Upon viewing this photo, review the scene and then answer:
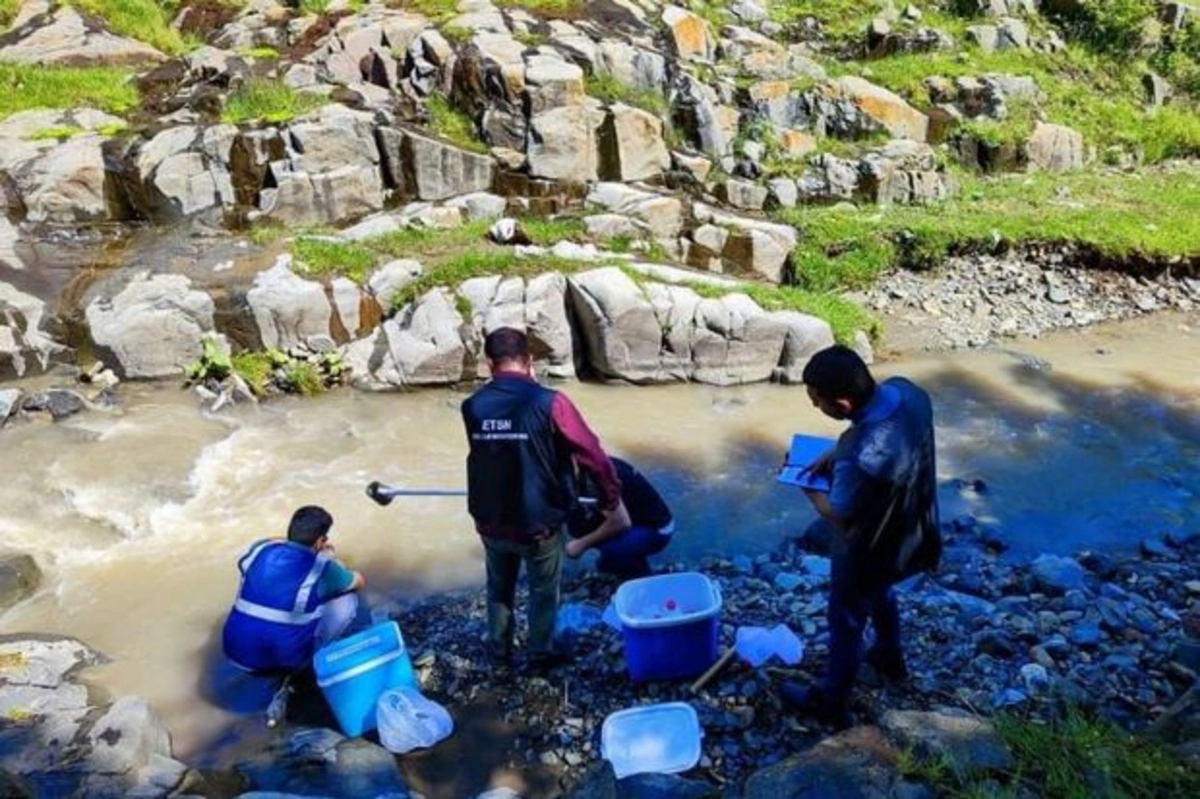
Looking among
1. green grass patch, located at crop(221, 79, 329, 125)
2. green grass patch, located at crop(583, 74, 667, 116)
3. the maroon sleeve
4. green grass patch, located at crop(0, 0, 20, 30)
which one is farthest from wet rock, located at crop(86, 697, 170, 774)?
green grass patch, located at crop(0, 0, 20, 30)

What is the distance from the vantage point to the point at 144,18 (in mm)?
20078

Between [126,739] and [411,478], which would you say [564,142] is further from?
[126,739]

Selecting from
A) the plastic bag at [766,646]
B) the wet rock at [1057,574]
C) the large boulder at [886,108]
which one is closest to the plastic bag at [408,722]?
the plastic bag at [766,646]

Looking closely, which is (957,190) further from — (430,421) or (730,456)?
(430,421)

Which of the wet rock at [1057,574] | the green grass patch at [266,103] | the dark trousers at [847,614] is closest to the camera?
the dark trousers at [847,614]

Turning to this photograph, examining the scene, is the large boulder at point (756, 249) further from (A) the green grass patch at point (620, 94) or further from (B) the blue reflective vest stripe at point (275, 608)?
(B) the blue reflective vest stripe at point (275, 608)

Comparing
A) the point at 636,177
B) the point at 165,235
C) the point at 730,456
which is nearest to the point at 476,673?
the point at 730,456

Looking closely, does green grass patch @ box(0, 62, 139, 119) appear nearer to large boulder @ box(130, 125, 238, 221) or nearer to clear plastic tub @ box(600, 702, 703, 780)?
large boulder @ box(130, 125, 238, 221)

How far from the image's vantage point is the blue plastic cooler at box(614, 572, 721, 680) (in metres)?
5.11

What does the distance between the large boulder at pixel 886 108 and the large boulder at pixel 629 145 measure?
4.73 metres

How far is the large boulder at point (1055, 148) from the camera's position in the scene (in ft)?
63.9

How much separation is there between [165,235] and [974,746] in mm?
13674

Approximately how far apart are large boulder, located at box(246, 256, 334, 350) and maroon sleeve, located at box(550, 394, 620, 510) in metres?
7.91

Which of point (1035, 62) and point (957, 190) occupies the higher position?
point (1035, 62)
